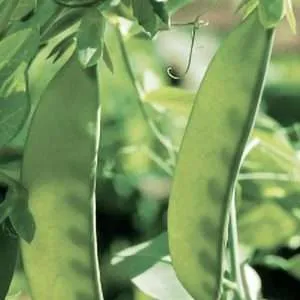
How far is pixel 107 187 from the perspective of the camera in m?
1.43

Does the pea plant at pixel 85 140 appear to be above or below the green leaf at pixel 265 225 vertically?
above

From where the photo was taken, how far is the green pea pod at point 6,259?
49 cm

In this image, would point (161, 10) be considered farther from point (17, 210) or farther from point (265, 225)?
point (265, 225)

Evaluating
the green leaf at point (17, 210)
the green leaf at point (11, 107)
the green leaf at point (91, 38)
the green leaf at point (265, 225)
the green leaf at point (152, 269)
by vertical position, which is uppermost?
the green leaf at point (91, 38)

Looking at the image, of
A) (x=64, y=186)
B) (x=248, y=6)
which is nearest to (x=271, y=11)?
(x=248, y=6)

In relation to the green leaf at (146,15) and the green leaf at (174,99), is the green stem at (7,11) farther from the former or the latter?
the green leaf at (174,99)

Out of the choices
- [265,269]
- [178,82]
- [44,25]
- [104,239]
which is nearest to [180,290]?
[44,25]

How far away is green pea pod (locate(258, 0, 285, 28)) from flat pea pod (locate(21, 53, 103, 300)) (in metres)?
0.08

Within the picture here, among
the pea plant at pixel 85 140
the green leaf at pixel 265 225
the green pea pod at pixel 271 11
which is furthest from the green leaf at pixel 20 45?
the green leaf at pixel 265 225

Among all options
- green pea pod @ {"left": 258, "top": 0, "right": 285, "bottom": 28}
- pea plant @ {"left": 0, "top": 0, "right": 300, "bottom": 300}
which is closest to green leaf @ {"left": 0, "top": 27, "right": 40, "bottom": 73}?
pea plant @ {"left": 0, "top": 0, "right": 300, "bottom": 300}

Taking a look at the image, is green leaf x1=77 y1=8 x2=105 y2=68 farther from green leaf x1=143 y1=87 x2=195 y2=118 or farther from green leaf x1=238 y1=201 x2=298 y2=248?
green leaf x1=238 y1=201 x2=298 y2=248

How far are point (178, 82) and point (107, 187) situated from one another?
0.43m

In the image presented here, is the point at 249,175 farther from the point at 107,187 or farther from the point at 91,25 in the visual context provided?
the point at 107,187

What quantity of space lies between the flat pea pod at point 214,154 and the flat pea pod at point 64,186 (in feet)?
0.14
